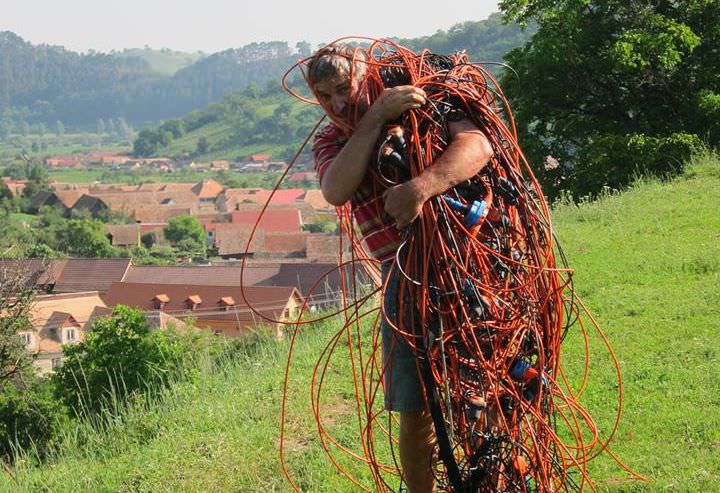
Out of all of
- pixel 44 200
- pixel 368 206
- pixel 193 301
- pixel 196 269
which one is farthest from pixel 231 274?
pixel 368 206

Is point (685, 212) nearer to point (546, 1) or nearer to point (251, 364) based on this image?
point (251, 364)

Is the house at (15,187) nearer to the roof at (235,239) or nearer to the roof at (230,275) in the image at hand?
the roof at (235,239)

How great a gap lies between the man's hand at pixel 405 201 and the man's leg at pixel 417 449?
69 centimetres

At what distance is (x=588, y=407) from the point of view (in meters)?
4.85

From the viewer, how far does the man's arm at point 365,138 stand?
10.3ft

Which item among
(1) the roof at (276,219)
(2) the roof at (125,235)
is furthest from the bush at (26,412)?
(1) the roof at (276,219)

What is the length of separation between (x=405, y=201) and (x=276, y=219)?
106 meters

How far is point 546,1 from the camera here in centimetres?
2117

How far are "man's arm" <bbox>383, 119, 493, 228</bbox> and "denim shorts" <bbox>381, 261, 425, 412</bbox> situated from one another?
0.24 meters

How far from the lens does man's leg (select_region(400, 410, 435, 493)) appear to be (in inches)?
130

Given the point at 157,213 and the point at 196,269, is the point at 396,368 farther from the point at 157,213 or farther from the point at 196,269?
the point at 157,213

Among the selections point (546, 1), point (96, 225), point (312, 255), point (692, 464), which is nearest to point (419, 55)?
point (692, 464)

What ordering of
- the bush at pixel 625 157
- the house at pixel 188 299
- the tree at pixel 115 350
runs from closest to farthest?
the bush at pixel 625 157, the tree at pixel 115 350, the house at pixel 188 299

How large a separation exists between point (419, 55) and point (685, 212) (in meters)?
6.77
